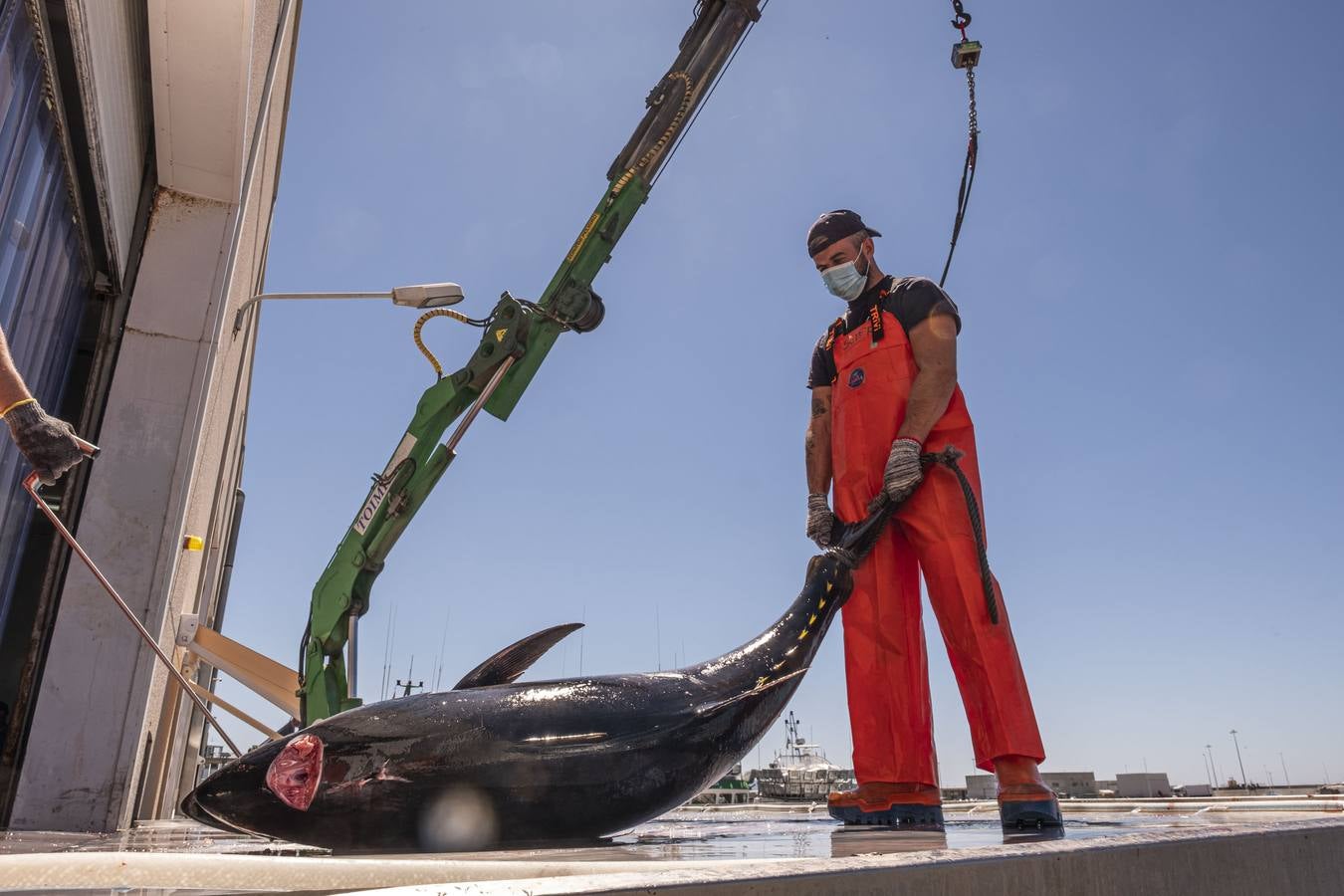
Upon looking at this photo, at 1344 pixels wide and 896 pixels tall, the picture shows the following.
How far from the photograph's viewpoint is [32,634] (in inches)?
157

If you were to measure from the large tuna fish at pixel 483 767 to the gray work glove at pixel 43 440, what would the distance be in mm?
1207

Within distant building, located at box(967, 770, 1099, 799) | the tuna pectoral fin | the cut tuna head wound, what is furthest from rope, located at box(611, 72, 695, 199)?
distant building, located at box(967, 770, 1099, 799)

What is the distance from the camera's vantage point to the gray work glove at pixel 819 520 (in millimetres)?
3607

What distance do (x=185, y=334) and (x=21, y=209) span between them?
4.26ft

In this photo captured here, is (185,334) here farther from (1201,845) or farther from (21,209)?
(1201,845)

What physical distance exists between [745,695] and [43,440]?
2.26 meters

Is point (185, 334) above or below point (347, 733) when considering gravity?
above

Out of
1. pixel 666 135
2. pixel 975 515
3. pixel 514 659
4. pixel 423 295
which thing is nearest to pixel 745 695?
pixel 514 659

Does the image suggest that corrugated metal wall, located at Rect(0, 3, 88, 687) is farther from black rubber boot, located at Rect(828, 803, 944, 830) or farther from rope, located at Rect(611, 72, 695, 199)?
rope, located at Rect(611, 72, 695, 199)

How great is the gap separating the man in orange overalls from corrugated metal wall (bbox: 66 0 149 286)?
11.7 ft

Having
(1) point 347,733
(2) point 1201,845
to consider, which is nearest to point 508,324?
(1) point 347,733

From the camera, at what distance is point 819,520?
365 cm

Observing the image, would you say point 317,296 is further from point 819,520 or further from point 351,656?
point 819,520

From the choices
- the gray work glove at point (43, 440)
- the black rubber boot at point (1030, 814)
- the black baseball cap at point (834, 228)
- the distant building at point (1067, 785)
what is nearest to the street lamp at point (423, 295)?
the black baseball cap at point (834, 228)
